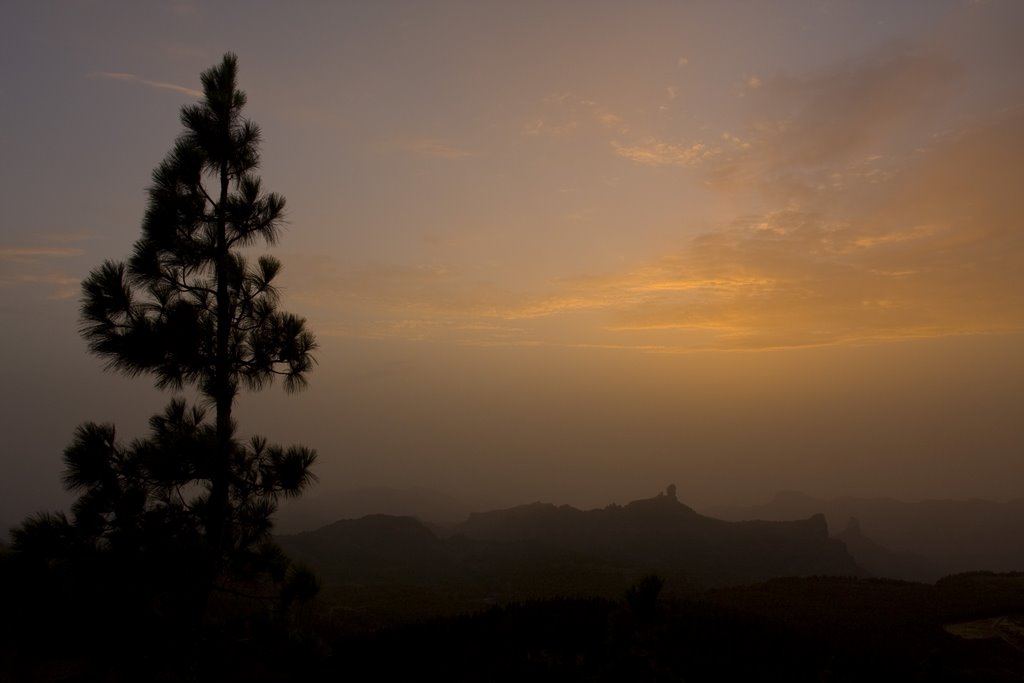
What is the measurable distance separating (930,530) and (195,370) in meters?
166

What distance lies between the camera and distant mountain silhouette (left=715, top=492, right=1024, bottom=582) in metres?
93.6

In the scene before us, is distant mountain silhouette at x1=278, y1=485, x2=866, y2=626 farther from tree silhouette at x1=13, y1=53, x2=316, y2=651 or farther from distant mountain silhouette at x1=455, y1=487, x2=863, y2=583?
tree silhouette at x1=13, y1=53, x2=316, y2=651

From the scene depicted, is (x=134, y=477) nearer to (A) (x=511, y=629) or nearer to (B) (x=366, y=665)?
(B) (x=366, y=665)

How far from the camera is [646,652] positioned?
31.1ft

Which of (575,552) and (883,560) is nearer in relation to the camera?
(575,552)

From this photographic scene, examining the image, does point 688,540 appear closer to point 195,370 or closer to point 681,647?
point 681,647

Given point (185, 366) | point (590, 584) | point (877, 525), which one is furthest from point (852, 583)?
point (877, 525)

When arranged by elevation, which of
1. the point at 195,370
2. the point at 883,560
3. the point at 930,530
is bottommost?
the point at 930,530

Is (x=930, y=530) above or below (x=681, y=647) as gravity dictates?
below

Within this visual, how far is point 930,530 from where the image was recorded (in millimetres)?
129375

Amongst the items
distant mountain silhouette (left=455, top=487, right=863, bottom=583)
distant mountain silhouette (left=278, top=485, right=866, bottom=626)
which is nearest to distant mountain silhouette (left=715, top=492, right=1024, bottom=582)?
distant mountain silhouette (left=455, top=487, right=863, bottom=583)

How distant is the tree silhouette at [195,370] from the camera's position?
9.73 m

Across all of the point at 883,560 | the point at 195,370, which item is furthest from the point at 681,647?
the point at 883,560

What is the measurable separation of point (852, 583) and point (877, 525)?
14599cm
